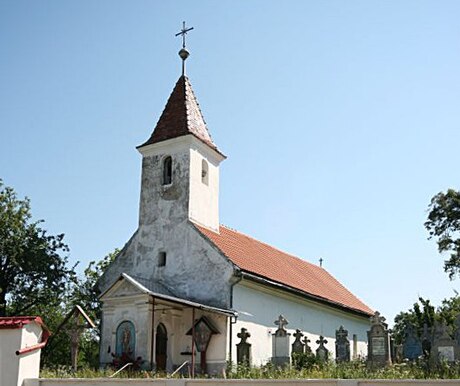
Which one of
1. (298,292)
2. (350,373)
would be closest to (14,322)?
(350,373)

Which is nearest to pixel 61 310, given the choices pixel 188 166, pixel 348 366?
pixel 188 166

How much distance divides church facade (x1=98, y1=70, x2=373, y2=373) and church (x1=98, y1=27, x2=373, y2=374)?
41mm

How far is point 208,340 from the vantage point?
2236 centimetres

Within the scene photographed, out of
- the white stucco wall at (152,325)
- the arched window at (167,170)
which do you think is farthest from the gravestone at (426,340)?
the arched window at (167,170)

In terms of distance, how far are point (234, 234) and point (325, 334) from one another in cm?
646

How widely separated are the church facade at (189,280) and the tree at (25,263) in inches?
352

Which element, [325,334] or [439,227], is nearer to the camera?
[325,334]

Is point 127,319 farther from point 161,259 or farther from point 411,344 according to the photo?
point 411,344

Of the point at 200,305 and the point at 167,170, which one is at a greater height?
the point at 167,170

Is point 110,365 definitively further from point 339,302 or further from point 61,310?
point 61,310

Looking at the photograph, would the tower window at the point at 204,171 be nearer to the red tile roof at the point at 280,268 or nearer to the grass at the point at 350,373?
the red tile roof at the point at 280,268

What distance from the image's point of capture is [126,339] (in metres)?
21.9

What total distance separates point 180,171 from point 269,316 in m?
6.98

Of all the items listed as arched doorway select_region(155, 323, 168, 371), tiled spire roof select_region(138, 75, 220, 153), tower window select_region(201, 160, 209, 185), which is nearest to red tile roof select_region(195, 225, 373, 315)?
tower window select_region(201, 160, 209, 185)
